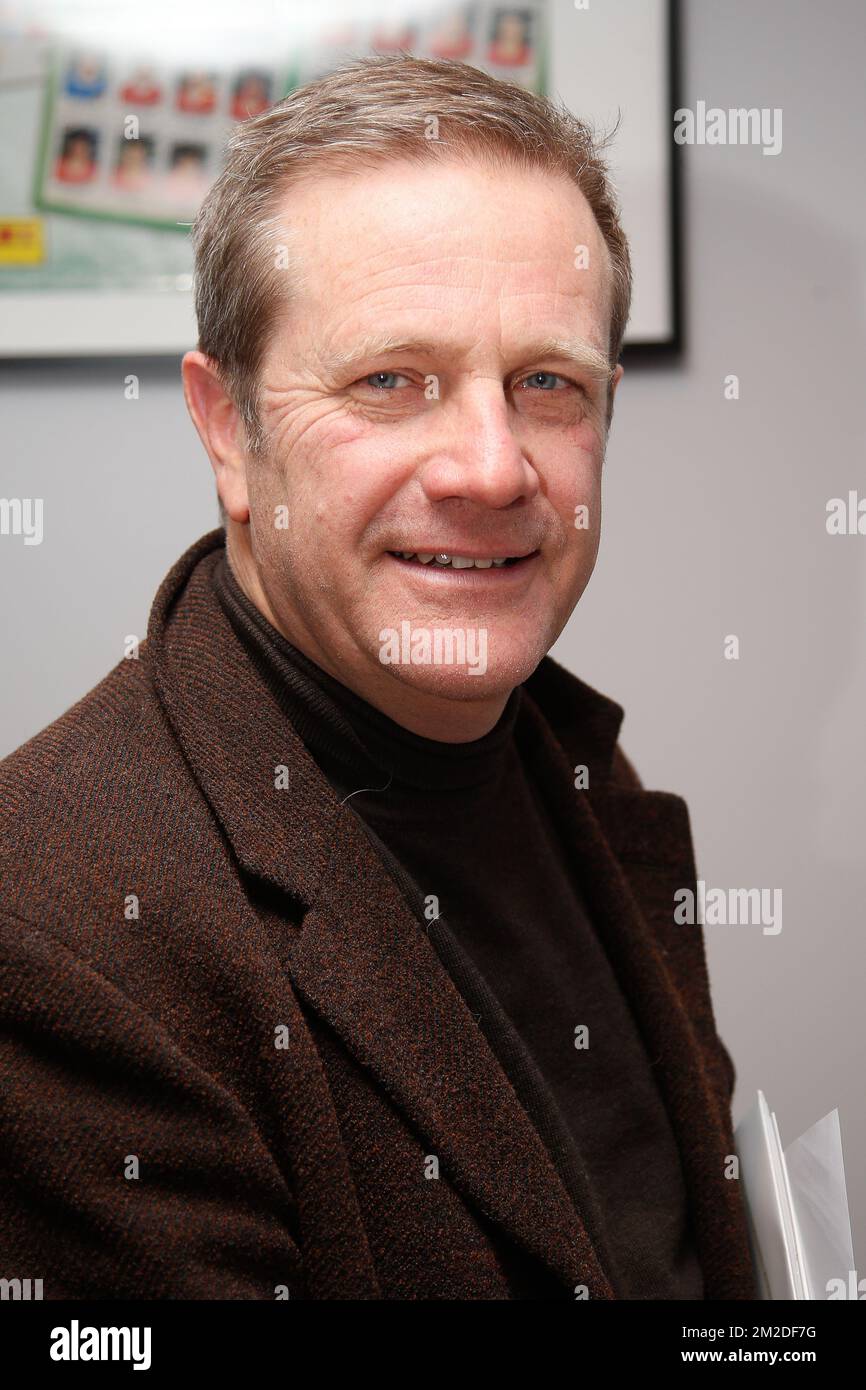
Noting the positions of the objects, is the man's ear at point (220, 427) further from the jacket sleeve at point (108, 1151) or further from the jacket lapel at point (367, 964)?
the jacket sleeve at point (108, 1151)

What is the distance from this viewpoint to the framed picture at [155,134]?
5.00 feet

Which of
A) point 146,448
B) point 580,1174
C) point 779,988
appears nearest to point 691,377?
point 146,448

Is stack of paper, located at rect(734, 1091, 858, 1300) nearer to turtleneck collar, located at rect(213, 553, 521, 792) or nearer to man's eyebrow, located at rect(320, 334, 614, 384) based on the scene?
turtleneck collar, located at rect(213, 553, 521, 792)

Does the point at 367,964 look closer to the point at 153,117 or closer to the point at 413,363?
the point at 413,363

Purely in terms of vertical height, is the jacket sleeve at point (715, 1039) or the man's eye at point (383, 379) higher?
the man's eye at point (383, 379)

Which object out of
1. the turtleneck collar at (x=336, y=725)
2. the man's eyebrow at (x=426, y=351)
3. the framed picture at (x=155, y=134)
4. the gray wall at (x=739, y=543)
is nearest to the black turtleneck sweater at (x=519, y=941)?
the turtleneck collar at (x=336, y=725)

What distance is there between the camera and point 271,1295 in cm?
71

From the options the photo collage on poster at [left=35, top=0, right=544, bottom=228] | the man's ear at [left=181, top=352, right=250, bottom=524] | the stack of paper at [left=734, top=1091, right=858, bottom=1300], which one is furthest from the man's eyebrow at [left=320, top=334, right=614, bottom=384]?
the photo collage on poster at [left=35, top=0, right=544, bottom=228]

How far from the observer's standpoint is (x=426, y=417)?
0.90m

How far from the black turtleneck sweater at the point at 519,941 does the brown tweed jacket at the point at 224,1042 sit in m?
0.05

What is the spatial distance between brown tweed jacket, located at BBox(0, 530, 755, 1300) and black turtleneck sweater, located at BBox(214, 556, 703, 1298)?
1.9 inches

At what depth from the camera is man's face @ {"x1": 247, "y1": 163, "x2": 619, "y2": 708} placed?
874mm

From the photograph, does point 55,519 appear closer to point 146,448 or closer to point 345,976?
point 146,448

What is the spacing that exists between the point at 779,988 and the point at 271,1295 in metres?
1.08
